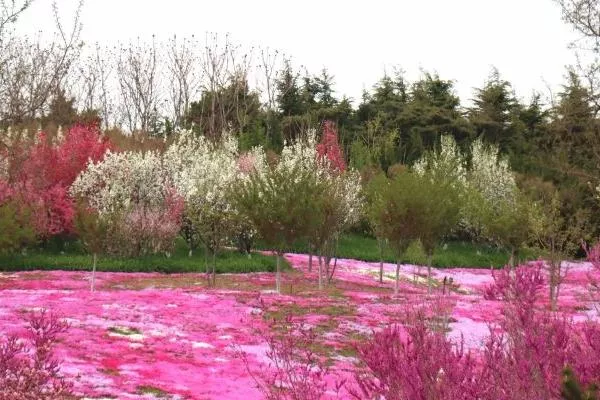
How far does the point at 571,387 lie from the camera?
2.05 meters

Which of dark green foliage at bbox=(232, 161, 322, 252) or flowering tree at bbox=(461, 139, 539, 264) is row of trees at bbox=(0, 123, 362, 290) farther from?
flowering tree at bbox=(461, 139, 539, 264)

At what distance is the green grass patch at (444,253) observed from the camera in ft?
133

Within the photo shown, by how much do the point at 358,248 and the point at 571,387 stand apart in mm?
41232

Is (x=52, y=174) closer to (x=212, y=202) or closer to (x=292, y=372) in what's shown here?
(x=212, y=202)

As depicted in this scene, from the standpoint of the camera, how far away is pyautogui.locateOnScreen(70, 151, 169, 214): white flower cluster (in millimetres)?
33719

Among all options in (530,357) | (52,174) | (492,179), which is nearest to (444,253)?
(492,179)

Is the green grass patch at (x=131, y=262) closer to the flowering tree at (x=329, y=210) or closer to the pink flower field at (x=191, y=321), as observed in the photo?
the pink flower field at (x=191, y=321)

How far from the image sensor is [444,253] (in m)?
43.1

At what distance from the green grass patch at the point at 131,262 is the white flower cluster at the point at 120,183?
2.88m

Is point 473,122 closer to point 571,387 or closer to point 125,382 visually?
point 125,382

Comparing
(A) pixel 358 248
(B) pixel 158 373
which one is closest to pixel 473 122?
(A) pixel 358 248

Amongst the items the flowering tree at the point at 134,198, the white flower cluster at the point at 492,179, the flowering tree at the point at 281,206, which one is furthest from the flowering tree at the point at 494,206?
the flowering tree at the point at 134,198

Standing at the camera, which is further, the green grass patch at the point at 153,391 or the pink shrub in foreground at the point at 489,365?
the green grass patch at the point at 153,391

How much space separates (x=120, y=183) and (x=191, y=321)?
18870 mm
